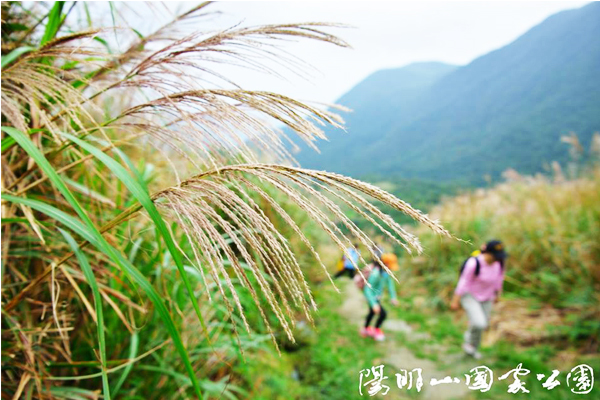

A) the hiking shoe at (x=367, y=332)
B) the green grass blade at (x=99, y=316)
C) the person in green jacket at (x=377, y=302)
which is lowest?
the hiking shoe at (x=367, y=332)

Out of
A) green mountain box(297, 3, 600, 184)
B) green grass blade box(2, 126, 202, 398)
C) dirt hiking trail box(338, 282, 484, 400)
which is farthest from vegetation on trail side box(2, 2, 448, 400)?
green mountain box(297, 3, 600, 184)

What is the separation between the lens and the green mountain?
5878 centimetres

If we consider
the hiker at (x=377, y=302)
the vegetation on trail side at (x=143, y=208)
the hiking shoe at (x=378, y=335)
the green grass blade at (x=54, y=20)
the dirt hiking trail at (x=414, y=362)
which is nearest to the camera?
the vegetation on trail side at (x=143, y=208)

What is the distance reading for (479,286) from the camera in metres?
4.91

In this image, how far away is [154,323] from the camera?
1628 mm

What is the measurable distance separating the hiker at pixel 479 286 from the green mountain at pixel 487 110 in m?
28.4

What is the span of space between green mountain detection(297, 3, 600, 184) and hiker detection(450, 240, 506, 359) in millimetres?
28353

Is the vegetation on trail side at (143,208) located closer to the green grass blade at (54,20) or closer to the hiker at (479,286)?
the green grass blade at (54,20)

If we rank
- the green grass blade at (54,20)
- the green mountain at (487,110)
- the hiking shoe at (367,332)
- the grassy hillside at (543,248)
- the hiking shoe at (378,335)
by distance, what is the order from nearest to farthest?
the green grass blade at (54,20), the grassy hillside at (543,248), the hiking shoe at (378,335), the hiking shoe at (367,332), the green mountain at (487,110)

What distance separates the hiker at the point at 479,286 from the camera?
4.72 metres

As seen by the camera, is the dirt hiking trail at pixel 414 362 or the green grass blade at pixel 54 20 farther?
the dirt hiking trail at pixel 414 362

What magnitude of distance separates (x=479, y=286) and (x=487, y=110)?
358 ft

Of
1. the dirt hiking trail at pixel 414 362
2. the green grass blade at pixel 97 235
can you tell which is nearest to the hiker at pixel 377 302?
the dirt hiking trail at pixel 414 362

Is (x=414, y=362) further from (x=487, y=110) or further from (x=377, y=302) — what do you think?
(x=487, y=110)
